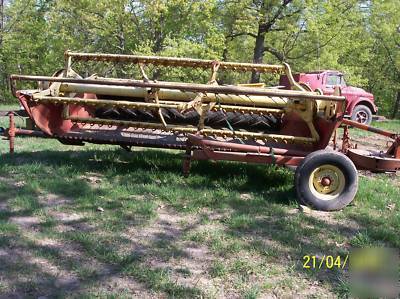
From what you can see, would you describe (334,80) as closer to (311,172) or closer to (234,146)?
(234,146)

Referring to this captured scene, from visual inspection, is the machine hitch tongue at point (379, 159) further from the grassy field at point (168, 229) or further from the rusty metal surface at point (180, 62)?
the rusty metal surface at point (180, 62)

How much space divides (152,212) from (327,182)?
199 cm

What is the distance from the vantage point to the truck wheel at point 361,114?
52.0ft

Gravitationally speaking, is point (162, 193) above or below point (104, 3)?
below

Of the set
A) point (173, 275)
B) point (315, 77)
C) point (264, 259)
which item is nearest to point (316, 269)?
point (264, 259)

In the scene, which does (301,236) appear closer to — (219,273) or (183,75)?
(219,273)

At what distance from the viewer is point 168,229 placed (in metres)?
4.53

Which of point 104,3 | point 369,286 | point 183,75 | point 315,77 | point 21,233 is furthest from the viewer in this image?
point 104,3

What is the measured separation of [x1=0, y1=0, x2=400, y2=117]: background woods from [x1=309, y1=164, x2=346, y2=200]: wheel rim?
16.2m

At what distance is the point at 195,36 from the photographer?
23.4 m

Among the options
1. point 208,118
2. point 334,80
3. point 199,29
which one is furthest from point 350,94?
point 208,118

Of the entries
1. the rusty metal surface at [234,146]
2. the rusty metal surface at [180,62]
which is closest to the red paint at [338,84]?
the rusty metal surface at [180,62]

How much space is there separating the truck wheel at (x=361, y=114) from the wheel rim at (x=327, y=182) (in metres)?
11.0

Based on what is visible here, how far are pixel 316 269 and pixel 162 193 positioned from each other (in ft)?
7.16
